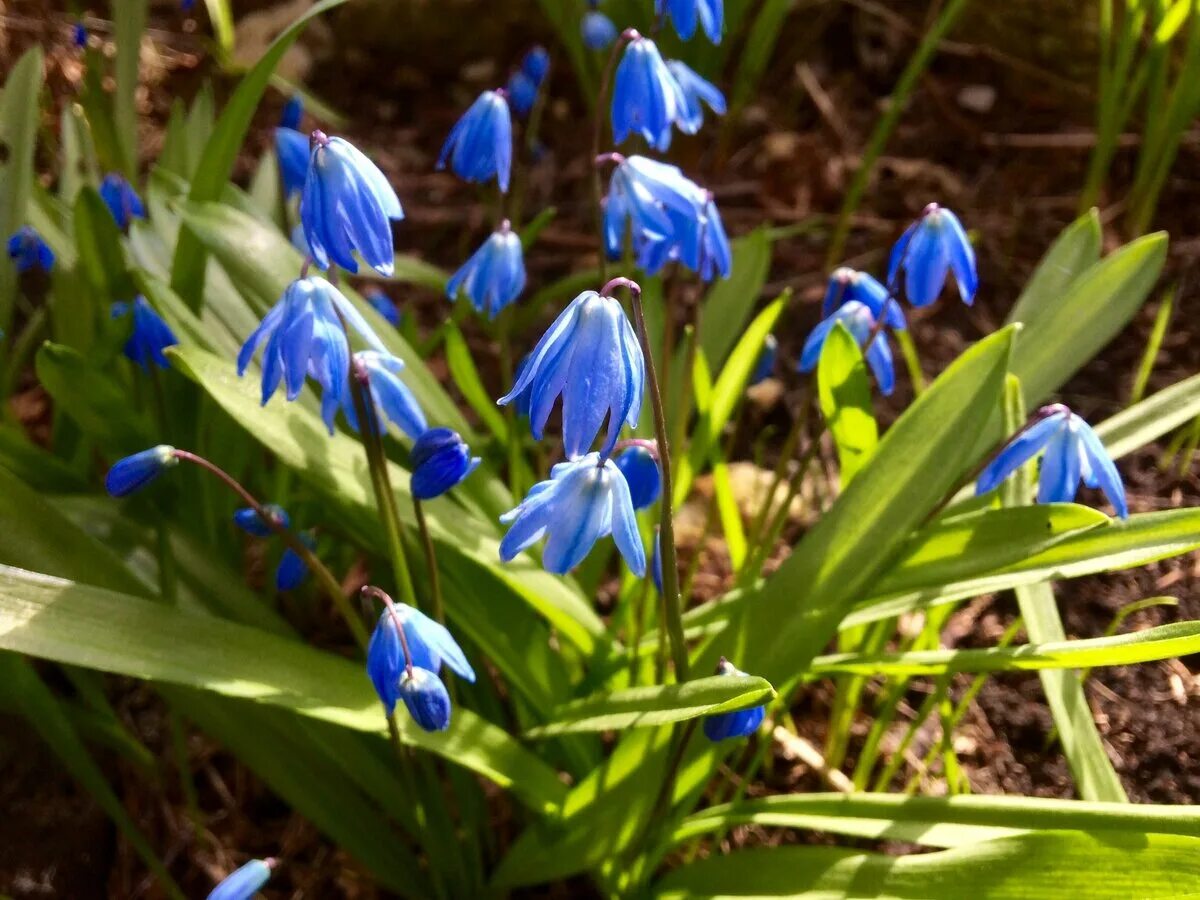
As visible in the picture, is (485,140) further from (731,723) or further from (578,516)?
(731,723)

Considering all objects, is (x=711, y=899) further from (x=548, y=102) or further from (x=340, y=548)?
(x=548, y=102)

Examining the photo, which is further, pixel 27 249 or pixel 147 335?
pixel 27 249

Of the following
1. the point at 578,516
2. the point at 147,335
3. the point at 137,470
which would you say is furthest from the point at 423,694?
the point at 147,335

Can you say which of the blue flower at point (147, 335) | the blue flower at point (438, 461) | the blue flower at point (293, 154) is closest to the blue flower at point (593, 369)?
the blue flower at point (438, 461)

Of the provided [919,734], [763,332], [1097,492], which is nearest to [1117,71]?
[1097,492]

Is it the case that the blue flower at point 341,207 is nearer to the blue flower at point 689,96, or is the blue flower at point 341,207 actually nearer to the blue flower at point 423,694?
the blue flower at point 423,694

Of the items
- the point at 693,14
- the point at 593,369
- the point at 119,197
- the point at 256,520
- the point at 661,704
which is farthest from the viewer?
the point at 119,197

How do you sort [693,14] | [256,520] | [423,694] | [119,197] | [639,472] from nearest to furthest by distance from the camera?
[423,694] → [639,472] → [256,520] → [693,14] → [119,197]

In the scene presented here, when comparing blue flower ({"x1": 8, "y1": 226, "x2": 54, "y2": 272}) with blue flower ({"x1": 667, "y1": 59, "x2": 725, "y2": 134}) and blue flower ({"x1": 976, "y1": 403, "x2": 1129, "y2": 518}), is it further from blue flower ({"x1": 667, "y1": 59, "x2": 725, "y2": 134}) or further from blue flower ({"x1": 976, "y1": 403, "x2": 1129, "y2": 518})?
blue flower ({"x1": 976, "y1": 403, "x2": 1129, "y2": 518})
